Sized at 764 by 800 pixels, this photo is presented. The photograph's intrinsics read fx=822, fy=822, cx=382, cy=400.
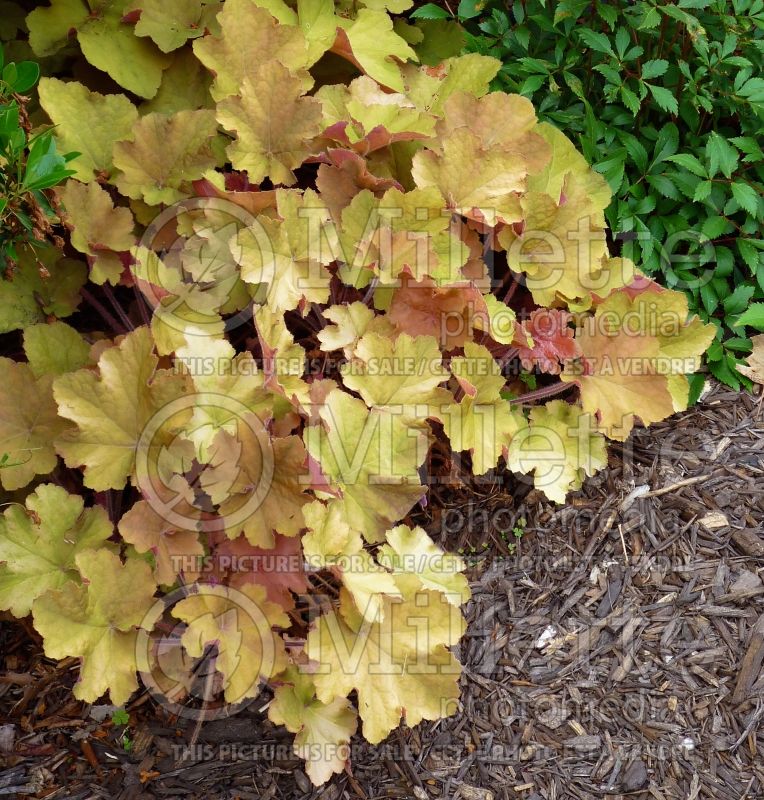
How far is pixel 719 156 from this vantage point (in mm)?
2395

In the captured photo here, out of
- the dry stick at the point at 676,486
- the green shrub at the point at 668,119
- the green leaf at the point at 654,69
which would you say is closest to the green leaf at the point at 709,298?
the green shrub at the point at 668,119

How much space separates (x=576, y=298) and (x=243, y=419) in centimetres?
102

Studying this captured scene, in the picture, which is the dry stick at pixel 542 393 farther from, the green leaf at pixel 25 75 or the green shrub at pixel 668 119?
the green leaf at pixel 25 75

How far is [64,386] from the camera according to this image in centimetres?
174

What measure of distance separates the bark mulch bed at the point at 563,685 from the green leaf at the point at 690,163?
0.82 metres

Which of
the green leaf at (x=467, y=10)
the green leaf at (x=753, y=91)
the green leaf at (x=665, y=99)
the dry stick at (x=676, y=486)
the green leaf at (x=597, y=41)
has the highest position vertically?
the green leaf at (x=467, y=10)

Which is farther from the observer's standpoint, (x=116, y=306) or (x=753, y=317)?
(x=753, y=317)

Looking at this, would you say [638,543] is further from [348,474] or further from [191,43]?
[191,43]

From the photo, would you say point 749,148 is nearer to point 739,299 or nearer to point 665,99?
point 665,99

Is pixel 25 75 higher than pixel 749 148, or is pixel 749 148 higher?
pixel 25 75

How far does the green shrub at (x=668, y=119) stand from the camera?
2.40 metres

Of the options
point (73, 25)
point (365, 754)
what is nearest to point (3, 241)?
point (73, 25)

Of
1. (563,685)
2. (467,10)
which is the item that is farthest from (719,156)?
(563,685)

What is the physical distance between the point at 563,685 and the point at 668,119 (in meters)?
1.75
